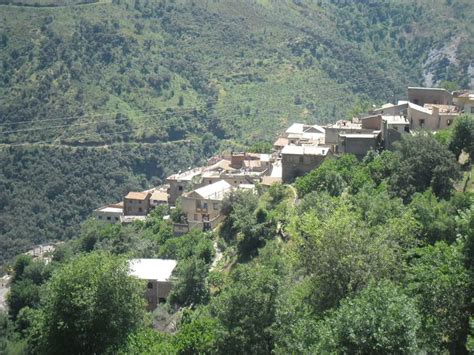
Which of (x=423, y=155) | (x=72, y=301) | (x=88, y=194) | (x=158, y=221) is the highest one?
(x=423, y=155)

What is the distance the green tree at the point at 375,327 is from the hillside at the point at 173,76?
67039 millimetres

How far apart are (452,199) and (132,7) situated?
106m

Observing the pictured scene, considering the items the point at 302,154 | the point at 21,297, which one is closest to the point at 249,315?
the point at 302,154

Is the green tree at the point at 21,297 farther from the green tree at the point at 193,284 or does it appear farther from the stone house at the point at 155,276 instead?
the green tree at the point at 193,284

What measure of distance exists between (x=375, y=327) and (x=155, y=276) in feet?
76.8

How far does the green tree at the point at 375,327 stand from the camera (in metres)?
16.2

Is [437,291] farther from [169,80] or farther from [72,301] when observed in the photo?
[169,80]

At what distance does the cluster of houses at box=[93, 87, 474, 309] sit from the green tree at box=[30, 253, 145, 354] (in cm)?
1298

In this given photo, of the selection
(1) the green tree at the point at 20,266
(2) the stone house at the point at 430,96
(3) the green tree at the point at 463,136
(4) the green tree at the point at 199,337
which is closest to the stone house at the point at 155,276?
(1) the green tree at the point at 20,266

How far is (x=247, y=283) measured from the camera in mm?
21703

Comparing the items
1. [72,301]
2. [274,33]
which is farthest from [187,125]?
[72,301]

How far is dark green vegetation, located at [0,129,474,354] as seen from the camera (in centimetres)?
1762

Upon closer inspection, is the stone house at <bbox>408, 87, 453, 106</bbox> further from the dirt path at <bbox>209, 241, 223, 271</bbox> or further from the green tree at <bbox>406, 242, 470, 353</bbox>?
the green tree at <bbox>406, 242, 470, 353</bbox>

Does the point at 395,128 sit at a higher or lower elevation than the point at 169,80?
higher
